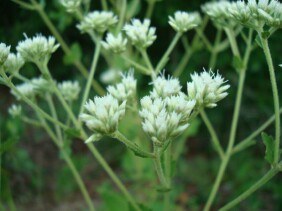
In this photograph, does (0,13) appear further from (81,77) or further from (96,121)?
(96,121)

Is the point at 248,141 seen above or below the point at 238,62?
below

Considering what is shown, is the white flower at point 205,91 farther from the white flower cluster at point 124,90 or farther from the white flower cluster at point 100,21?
the white flower cluster at point 100,21

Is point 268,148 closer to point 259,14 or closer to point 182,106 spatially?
point 182,106

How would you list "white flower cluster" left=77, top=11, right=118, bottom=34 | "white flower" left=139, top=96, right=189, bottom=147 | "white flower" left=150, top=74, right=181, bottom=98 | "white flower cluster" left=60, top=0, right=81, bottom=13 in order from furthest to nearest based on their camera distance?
"white flower cluster" left=60, top=0, right=81, bottom=13
"white flower cluster" left=77, top=11, right=118, bottom=34
"white flower" left=150, top=74, right=181, bottom=98
"white flower" left=139, top=96, right=189, bottom=147

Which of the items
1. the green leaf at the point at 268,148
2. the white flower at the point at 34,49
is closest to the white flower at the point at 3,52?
the white flower at the point at 34,49

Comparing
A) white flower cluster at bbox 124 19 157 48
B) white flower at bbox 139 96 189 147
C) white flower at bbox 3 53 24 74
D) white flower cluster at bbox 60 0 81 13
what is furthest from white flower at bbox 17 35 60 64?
white flower at bbox 139 96 189 147

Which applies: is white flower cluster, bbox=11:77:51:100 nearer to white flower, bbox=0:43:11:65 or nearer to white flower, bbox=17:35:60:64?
white flower, bbox=17:35:60:64

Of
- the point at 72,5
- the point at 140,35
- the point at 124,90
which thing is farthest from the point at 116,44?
the point at 72,5
